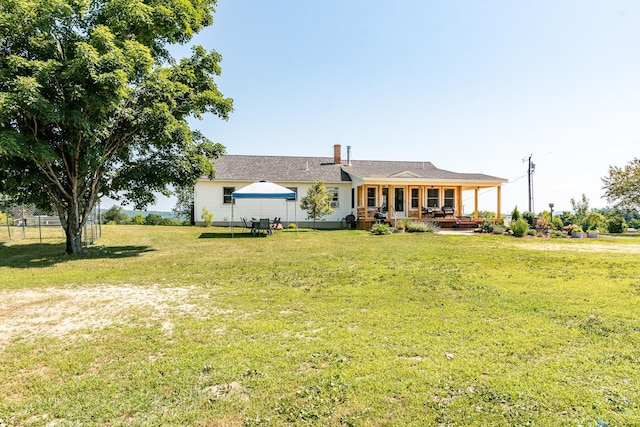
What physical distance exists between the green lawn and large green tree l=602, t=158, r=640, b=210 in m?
29.7

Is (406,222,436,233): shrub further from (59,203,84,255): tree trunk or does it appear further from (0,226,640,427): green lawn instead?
(59,203,84,255): tree trunk

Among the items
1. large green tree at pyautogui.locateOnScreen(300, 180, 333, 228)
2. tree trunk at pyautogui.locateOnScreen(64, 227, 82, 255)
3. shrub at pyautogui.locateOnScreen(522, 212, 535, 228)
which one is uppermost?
large green tree at pyautogui.locateOnScreen(300, 180, 333, 228)

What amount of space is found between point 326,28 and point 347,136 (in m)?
12.8

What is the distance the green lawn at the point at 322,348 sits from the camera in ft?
8.39

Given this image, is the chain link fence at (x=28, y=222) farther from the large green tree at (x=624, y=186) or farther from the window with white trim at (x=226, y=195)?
the large green tree at (x=624, y=186)

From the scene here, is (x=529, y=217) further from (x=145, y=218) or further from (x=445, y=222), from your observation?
(x=145, y=218)

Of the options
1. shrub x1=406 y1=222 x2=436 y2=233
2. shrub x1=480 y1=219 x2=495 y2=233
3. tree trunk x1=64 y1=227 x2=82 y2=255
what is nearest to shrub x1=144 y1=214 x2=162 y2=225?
tree trunk x1=64 y1=227 x2=82 y2=255

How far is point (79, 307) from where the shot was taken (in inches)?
207

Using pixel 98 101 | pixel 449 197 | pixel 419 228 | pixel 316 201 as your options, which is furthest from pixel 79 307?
pixel 449 197

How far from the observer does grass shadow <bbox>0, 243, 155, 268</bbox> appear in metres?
9.42

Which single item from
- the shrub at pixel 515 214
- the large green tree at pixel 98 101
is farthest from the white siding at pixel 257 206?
the shrub at pixel 515 214

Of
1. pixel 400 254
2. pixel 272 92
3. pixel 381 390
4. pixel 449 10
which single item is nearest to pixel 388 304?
pixel 381 390

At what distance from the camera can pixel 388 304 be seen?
526 centimetres

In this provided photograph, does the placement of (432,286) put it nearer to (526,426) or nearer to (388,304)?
(388,304)
